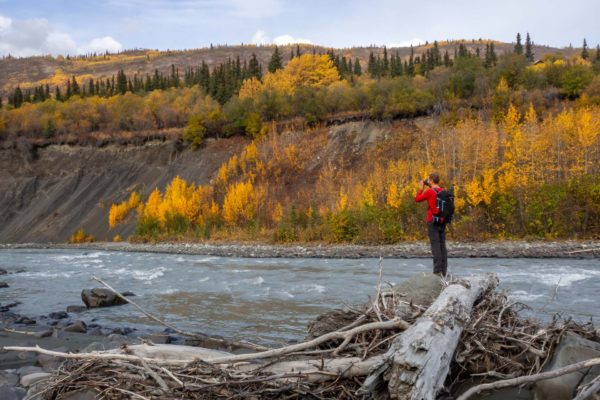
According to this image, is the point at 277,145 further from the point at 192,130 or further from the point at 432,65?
the point at 432,65

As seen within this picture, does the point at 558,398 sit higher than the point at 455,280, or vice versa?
the point at 455,280

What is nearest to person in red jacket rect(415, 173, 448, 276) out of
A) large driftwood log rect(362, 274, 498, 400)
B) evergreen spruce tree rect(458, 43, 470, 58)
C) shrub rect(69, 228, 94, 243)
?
large driftwood log rect(362, 274, 498, 400)

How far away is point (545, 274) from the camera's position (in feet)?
59.5

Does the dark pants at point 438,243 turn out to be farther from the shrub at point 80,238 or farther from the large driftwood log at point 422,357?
the shrub at point 80,238

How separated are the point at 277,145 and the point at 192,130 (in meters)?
13.9

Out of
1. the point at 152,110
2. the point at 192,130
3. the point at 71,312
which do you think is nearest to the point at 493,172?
the point at 71,312

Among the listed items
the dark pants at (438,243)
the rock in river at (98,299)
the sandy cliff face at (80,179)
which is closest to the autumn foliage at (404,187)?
the sandy cliff face at (80,179)

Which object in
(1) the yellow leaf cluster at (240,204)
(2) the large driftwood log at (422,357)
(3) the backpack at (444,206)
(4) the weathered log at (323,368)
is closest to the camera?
(2) the large driftwood log at (422,357)

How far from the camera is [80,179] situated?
70875mm

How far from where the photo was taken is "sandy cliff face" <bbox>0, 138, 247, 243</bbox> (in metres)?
63.0

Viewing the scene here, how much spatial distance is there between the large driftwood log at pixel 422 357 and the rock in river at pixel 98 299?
38.0 ft

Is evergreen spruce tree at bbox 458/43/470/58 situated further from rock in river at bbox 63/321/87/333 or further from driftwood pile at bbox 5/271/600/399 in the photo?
driftwood pile at bbox 5/271/600/399

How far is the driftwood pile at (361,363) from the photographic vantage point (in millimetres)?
4008

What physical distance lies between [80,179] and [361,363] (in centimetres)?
7351
